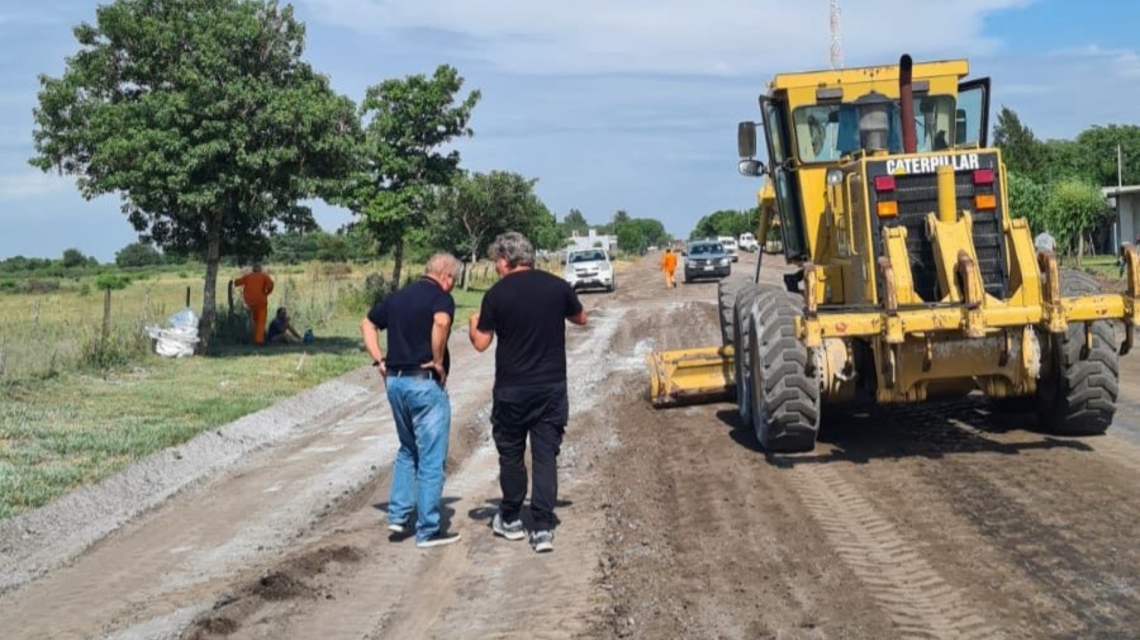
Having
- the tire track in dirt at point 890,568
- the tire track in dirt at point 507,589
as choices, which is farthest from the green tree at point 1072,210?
the tire track in dirt at point 507,589

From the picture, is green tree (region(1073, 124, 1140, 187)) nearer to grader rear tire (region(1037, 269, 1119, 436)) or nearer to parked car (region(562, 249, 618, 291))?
parked car (region(562, 249, 618, 291))

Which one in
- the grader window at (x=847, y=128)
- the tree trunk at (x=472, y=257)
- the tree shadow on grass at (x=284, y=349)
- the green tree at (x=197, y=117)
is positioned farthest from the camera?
the tree trunk at (x=472, y=257)

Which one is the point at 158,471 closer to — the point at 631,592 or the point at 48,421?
the point at 48,421

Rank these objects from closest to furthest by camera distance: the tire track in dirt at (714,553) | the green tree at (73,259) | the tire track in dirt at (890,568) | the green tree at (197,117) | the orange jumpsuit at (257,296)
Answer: the tire track in dirt at (890,568), the tire track in dirt at (714,553), the green tree at (197,117), the orange jumpsuit at (257,296), the green tree at (73,259)

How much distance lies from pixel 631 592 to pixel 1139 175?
87.1 m

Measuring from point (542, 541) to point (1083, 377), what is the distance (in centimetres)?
480

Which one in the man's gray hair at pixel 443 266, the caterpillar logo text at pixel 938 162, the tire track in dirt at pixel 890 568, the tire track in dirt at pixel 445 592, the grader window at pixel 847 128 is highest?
the grader window at pixel 847 128

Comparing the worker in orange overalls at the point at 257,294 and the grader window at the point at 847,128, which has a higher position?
the grader window at the point at 847,128

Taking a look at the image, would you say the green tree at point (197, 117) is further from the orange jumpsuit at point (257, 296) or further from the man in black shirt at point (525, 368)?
the man in black shirt at point (525, 368)

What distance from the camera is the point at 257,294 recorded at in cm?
2214

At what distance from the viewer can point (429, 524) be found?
7836 mm

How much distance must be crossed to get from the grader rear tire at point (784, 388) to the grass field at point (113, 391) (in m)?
5.60

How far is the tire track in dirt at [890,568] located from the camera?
222 inches

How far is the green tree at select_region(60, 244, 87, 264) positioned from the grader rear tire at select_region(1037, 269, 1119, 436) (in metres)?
114
